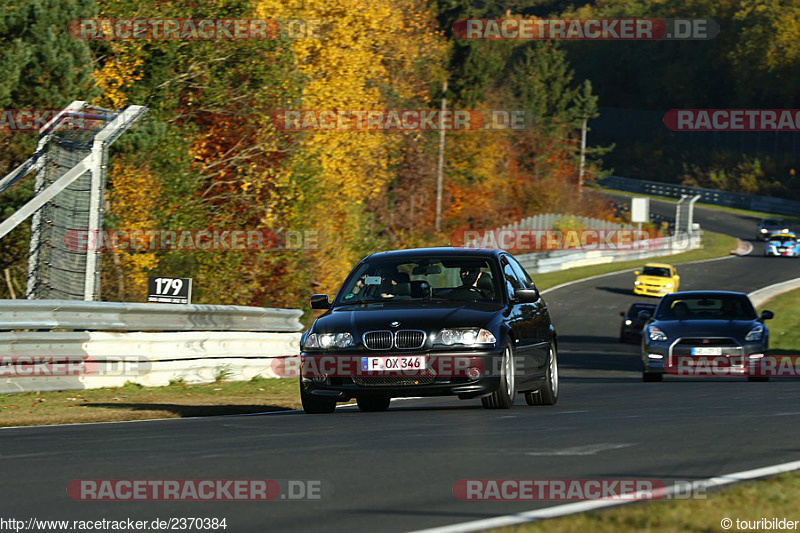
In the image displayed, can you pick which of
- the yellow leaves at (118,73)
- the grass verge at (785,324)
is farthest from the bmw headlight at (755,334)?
the yellow leaves at (118,73)

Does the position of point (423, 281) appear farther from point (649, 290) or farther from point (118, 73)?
point (649, 290)

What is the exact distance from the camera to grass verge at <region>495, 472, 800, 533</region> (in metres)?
5.84

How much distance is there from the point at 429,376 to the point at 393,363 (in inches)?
13.6

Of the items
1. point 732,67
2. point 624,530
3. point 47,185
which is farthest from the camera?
point 732,67

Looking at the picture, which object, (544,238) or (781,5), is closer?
(544,238)

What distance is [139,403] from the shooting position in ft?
48.0

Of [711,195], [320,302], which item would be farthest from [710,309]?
[711,195]

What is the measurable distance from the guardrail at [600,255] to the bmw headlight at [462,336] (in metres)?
43.3

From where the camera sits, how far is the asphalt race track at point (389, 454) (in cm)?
648

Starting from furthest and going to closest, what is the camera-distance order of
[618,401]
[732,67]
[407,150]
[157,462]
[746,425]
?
[732,67]
[407,150]
[618,401]
[746,425]
[157,462]

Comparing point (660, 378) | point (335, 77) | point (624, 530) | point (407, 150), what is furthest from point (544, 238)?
point (624, 530)

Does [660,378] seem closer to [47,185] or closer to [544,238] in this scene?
[47,185]

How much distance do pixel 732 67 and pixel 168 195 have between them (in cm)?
10260

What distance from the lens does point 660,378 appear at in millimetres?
21062
